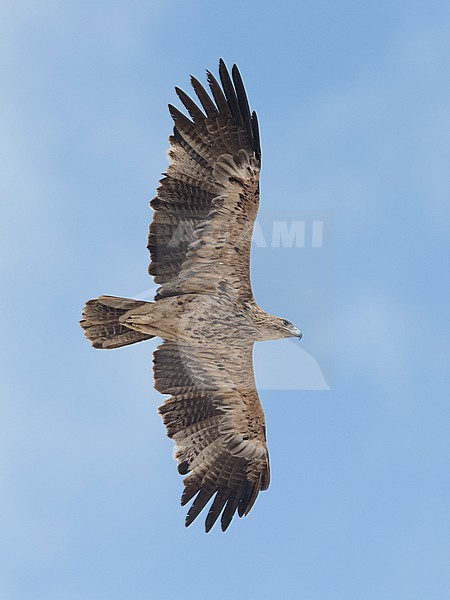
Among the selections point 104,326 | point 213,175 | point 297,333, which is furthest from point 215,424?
Answer: point 213,175

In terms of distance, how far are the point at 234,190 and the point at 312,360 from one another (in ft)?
8.61

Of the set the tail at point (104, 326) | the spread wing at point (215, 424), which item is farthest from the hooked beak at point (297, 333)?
the tail at point (104, 326)

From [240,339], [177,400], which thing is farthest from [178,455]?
[240,339]

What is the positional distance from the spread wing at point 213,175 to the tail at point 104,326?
99 centimetres

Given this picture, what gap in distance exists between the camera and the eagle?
12.3 metres

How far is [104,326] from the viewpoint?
42.7 ft

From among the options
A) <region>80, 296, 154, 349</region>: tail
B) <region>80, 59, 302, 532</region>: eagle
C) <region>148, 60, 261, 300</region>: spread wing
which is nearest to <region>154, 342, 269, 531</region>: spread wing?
<region>80, 59, 302, 532</region>: eagle

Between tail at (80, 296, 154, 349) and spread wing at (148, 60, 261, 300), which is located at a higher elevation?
spread wing at (148, 60, 261, 300)

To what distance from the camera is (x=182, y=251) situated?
12.6 meters

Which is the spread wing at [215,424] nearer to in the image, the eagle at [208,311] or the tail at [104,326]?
the eagle at [208,311]

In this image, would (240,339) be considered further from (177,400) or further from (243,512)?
(243,512)

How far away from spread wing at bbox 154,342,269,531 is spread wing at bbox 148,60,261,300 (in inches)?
63.6

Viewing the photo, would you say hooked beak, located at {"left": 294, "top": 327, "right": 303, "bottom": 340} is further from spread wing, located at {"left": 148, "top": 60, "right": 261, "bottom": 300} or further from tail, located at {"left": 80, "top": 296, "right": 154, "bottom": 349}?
tail, located at {"left": 80, "top": 296, "right": 154, "bottom": 349}

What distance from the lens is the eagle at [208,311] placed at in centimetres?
1227
